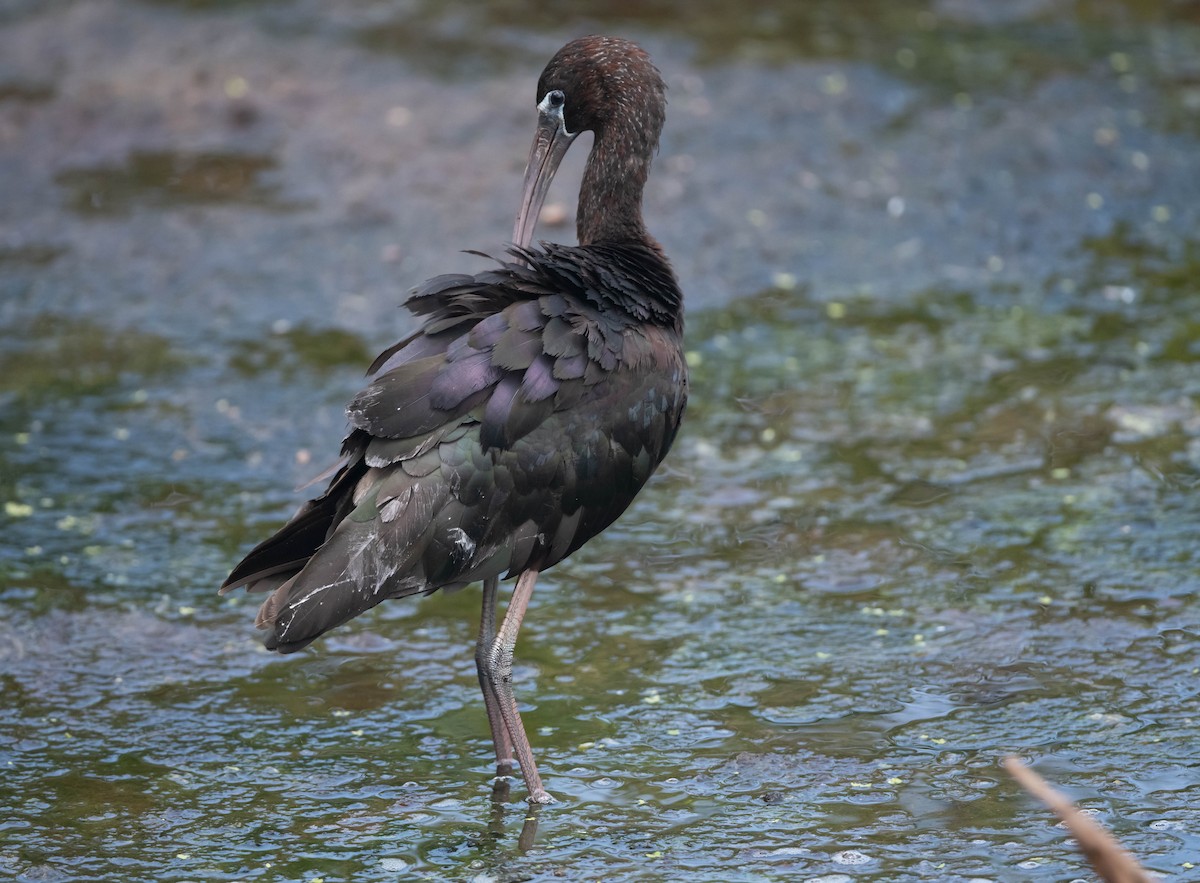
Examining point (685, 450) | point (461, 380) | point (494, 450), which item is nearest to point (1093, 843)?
point (494, 450)

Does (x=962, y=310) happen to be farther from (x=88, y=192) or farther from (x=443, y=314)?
(x=88, y=192)

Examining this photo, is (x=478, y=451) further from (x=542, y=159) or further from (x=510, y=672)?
(x=542, y=159)

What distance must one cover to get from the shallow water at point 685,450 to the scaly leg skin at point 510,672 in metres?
0.17

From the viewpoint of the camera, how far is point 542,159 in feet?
20.5

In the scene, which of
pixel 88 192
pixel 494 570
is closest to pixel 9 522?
pixel 494 570

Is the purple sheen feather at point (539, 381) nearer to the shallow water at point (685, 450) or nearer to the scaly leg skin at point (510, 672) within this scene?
the scaly leg skin at point (510, 672)

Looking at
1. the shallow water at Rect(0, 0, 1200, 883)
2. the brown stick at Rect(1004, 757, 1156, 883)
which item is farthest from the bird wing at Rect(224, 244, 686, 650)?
the brown stick at Rect(1004, 757, 1156, 883)

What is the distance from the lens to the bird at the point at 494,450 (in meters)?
4.89

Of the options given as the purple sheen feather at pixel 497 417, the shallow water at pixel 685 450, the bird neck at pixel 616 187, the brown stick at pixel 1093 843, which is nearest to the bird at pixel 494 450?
the purple sheen feather at pixel 497 417

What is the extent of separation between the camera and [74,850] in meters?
4.76

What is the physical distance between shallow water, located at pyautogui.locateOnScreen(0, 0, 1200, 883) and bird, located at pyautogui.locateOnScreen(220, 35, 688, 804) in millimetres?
682

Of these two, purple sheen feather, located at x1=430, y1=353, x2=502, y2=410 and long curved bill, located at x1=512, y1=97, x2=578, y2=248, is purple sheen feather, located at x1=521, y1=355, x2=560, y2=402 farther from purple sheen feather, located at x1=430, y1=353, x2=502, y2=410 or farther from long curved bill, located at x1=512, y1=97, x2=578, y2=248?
long curved bill, located at x1=512, y1=97, x2=578, y2=248

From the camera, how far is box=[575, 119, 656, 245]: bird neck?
590 centimetres

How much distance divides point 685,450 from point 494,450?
2.89m
